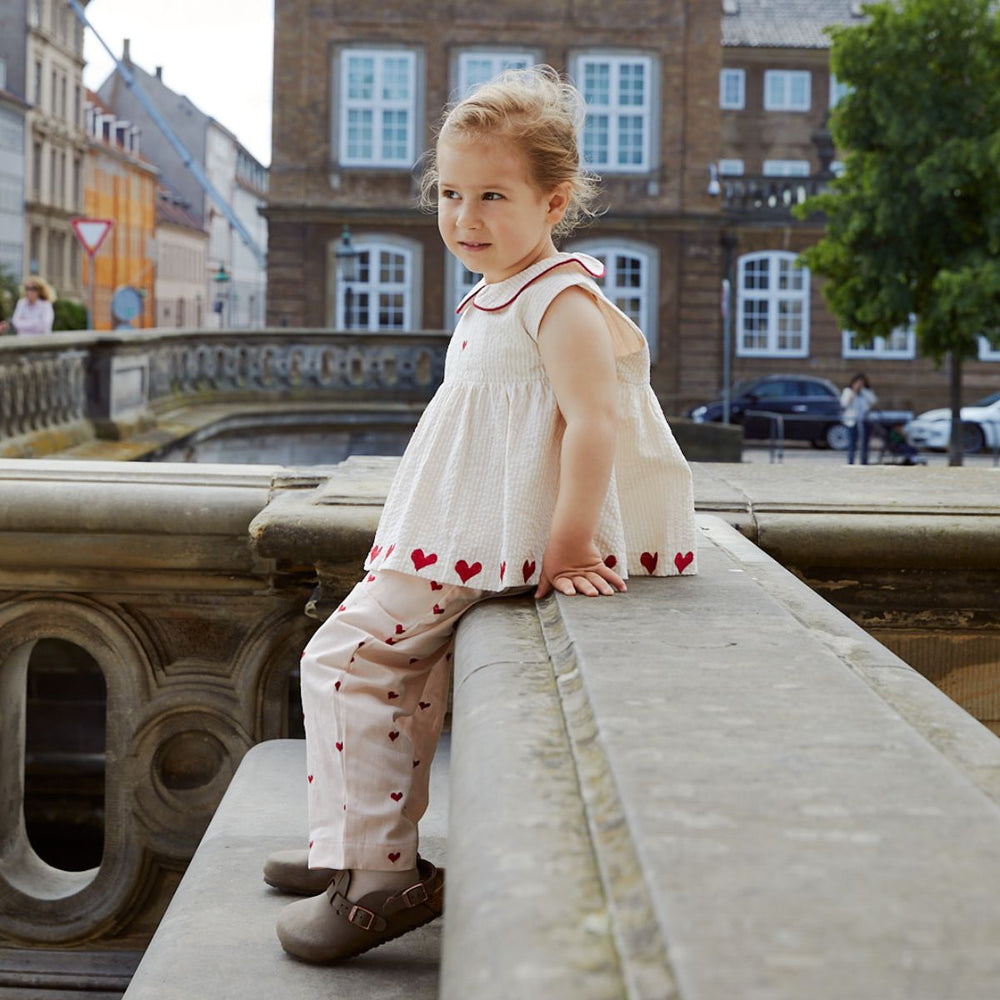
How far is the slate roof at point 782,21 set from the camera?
47.5 meters

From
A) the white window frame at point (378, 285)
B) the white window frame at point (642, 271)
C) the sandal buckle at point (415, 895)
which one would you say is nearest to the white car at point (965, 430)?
the white window frame at point (642, 271)

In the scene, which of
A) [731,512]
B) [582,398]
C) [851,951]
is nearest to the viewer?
[851,951]

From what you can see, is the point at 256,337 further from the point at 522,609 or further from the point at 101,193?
the point at 101,193

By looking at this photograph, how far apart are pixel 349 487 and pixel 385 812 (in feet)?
3.72

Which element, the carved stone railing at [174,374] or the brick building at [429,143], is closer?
the carved stone railing at [174,374]

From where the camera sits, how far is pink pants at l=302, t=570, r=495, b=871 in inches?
90.0

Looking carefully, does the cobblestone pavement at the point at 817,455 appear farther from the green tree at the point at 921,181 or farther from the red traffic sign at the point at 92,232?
the red traffic sign at the point at 92,232

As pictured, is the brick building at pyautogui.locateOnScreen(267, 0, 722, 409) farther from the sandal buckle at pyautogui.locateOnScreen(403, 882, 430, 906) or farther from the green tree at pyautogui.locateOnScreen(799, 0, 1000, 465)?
the sandal buckle at pyautogui.locateOnScreen(403, 882, 430, 906)

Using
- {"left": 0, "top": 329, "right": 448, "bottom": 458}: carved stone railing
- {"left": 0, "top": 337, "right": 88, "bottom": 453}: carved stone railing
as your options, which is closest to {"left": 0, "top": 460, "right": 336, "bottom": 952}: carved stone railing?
{"left": 0, "top": 329, "right": 448, "bottom": 458}: carved stone railing

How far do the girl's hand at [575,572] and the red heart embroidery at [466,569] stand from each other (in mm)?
89

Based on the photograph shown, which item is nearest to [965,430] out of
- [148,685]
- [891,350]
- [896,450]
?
[896,450]

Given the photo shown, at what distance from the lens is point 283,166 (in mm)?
34875

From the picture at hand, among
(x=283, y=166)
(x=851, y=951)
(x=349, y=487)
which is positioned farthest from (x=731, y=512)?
(x=283, y=166)

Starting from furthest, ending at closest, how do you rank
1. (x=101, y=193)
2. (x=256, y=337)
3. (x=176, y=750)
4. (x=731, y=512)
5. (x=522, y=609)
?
(x=101, y=193)
(x=256, y=337)
(x=176, y=750)
(x=731, y=512)
(x=522, y=609)
